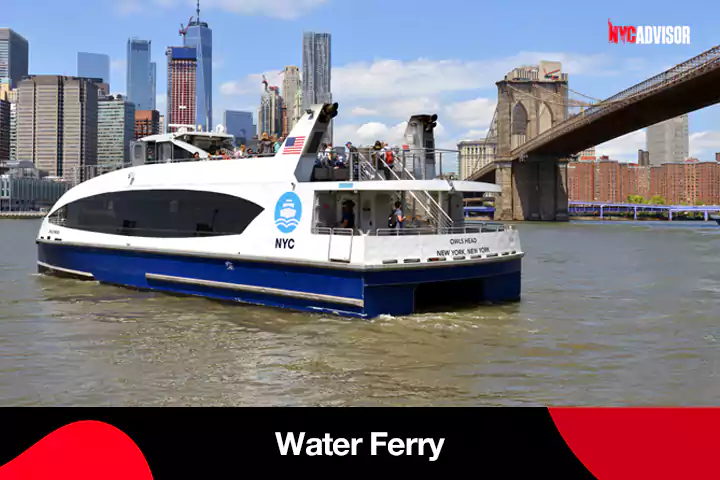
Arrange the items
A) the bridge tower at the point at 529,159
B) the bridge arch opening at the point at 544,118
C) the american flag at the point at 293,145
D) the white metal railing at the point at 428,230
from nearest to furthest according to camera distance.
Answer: the white metal railing at the point at 428,230, the american flag at the point at 293,145, the bridge tower at the point at 529,159, the bridge arch opening at the point at 544,118

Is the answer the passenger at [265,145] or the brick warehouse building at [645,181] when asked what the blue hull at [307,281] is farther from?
the brick warehouse building at [645,181]

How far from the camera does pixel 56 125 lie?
186500mm

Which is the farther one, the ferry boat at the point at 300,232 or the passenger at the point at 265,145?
the passenger at the point at 265,145

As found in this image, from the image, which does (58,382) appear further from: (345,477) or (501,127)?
(501,127)

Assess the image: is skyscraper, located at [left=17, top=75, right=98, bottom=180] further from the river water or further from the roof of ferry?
the roof of ferry

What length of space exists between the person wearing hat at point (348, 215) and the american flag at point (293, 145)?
118 centimetres

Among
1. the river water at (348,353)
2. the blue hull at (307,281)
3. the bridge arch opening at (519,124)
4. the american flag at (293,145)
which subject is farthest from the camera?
the bridge arch opening at (519,124)

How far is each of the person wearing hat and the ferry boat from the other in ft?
0.42

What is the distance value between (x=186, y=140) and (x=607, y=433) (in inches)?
546

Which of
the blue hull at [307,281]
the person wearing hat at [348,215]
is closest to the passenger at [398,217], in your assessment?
the person wearing hat at [348,215]

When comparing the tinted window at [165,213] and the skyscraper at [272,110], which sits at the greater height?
the skyscraper at [272,110]

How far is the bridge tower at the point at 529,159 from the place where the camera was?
76812 millimetres

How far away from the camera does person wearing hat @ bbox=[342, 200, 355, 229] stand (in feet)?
38.4

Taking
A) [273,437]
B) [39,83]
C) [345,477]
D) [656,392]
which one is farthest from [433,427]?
[39,83]
